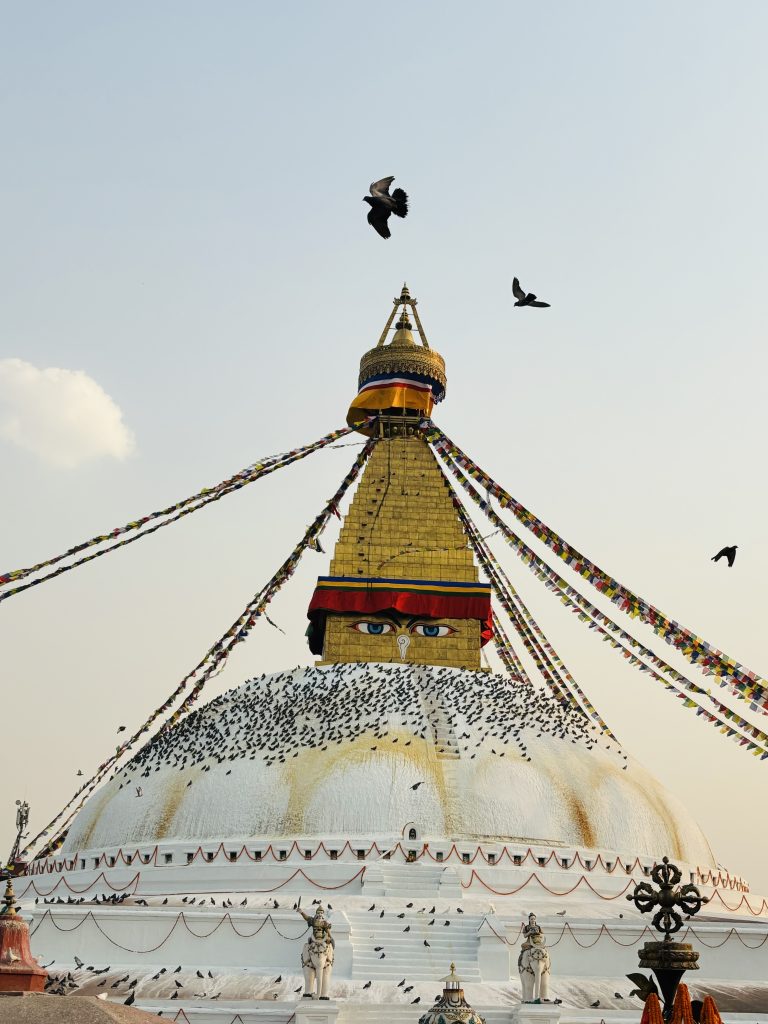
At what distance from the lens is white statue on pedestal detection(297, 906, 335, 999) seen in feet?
42.3

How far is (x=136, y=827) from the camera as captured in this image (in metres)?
18.4

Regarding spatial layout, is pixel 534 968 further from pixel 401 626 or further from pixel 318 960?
pixel 401 626

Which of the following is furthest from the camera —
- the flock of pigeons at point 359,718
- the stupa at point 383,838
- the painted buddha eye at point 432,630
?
the painted buddha eye at point 432,630

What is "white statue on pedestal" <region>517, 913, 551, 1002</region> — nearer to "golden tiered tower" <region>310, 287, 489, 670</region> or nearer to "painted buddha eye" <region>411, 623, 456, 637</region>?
"golden tiered tower" <region>310, 287, 489, 670</region>

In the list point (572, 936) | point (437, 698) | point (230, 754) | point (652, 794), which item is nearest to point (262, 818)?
point (230, 754)

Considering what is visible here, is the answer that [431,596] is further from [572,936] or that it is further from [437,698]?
[572,936]

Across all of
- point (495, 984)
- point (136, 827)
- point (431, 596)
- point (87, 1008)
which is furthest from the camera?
point (431, 596)

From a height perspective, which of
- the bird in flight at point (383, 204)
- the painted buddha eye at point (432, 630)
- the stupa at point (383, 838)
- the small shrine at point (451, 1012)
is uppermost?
the painted buddha eye at point (432, 630)

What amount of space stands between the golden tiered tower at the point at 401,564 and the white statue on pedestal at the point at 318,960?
380 inches

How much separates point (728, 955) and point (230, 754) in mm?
8043

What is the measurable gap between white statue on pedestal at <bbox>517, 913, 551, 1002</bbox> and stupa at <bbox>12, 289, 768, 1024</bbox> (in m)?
0.33

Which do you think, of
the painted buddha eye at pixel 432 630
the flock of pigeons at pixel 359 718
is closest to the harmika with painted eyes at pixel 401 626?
the painted buddha eye at pixel 432 630

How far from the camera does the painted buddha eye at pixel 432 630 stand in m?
23.0

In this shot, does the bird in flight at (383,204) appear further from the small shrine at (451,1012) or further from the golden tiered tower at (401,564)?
the golden tiered tower at (401,564)
